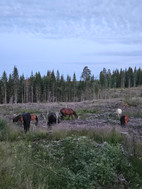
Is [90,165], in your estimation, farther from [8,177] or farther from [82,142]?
[8,177]

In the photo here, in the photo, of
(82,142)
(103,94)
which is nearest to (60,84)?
(103,94)

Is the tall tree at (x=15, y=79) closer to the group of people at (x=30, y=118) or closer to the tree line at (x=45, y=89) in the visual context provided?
the tree line at (x=45, y=89)

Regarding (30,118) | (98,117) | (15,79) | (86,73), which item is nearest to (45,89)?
(15,79)

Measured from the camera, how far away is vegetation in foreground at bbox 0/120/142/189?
3969mm

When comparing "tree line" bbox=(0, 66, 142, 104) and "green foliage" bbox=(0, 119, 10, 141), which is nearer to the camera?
"green foliage" bbox=(0, 119, 10, 141)

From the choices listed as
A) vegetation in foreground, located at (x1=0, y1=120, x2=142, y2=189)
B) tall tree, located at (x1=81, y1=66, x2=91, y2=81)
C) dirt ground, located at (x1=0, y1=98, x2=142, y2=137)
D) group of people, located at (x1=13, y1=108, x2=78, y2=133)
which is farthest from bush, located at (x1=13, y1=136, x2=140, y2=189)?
tall tree, located at (x1=81, y1=66, x2=91, y2=81)

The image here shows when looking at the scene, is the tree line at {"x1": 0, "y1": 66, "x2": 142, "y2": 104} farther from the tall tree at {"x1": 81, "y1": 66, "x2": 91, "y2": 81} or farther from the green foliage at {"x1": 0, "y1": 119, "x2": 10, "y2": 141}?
the green foliage at {"x1": 0, "y1": 119, "x2": 10, "y2": 141}

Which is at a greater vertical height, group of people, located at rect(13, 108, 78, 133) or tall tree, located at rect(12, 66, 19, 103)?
tall tree, located at rect(12, 66, 19, 103)

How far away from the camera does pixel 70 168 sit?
4.91 m

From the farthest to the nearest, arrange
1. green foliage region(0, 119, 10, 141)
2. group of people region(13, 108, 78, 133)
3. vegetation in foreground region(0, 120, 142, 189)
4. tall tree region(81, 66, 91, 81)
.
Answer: tall tree region(81, 66, 91, 81) → group of people region(13, 108, 78, 133) → green foliage region(0, 119, 10, 141) → vegetation in foreground region(0, 120, 142, 189)

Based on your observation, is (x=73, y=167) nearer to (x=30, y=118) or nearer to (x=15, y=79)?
(x=30, y=118)

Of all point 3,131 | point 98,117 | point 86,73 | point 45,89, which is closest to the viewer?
point 3,131

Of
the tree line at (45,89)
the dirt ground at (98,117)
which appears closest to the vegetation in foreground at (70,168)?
the dirt ground at (98,117)

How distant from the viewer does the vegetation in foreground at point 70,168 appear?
397 centimetres
